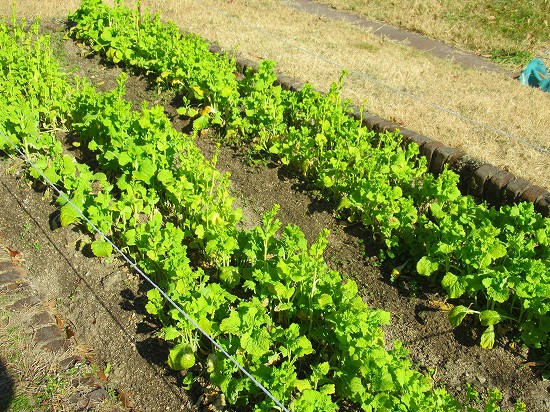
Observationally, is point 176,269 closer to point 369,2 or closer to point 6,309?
point 6,309

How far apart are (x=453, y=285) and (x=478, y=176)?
1.48m

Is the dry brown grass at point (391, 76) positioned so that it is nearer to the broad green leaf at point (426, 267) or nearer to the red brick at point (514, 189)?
the red brick at point (514, 189)

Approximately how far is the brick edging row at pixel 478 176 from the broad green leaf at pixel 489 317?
127cm

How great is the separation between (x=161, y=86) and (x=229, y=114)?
3.96 ft

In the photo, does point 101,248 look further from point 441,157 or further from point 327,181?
point 441,157

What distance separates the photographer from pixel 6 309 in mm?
4117

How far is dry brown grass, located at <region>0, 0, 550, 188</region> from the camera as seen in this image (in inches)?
238

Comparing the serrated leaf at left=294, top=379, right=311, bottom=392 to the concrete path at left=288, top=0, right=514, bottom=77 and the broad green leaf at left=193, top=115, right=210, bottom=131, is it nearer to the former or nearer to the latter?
the broad green leaf at left=193, top=115, right=210, bottom=131

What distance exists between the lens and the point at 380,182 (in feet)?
15.5

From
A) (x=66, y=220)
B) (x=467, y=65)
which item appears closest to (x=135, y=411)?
(x=66, y=220)

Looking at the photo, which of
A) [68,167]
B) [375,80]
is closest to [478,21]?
[375,80]

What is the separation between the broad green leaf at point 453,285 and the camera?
4176mm

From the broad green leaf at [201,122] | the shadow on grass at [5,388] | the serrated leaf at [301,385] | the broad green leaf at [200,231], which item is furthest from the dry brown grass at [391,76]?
the shadow on grass at [5,388]

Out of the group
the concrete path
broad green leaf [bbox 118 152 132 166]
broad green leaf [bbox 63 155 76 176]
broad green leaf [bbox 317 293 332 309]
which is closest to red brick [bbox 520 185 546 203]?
broad green leaf [bbox 317 293 332 309]
